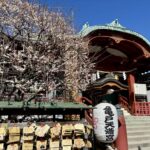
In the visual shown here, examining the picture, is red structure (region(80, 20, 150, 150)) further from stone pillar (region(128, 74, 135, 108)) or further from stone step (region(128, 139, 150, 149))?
stone step (region(128, 139, 150, 149))

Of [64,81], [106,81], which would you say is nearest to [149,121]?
[106,81]

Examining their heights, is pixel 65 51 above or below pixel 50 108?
above

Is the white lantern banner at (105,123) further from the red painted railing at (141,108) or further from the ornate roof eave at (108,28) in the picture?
the red painted railing at (141,108)

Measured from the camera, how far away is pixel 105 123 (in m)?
11.7

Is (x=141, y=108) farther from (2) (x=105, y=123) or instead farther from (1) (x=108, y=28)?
(2) (x=105, y=123)

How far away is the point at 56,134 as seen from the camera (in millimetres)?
11172

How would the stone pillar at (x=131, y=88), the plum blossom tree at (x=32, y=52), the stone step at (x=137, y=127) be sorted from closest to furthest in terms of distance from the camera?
the plum blossom tree at (x=32, y=52) → the stone step at (x=137, y=127) → the stone pillar at (x=131, y=88)

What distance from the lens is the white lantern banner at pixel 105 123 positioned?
38.2 feet

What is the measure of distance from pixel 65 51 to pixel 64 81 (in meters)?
1.40

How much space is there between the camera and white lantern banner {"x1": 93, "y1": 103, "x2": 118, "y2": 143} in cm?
1165

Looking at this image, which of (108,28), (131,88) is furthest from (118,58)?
(108,28)

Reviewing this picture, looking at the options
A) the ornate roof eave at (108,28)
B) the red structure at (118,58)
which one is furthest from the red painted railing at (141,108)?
the ornate roof eave at (108,28)

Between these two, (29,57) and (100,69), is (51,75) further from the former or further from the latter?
(100,69)

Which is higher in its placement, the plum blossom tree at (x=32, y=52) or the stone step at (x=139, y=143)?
the plum blossom tree at (x=32, y=52)
